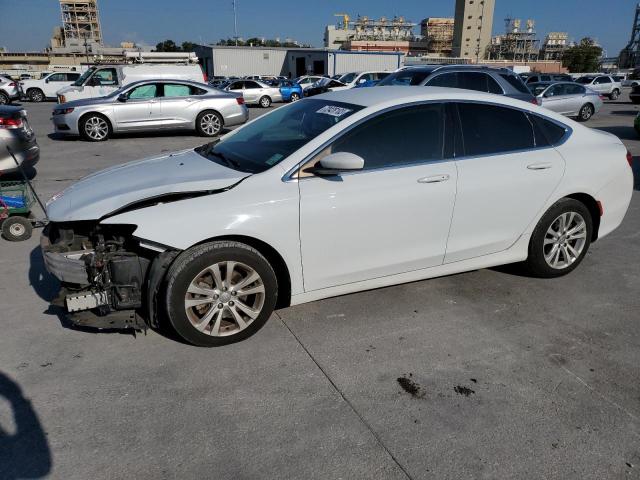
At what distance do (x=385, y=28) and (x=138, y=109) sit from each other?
14783cm

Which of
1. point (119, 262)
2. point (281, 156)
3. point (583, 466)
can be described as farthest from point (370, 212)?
point (583, 466)

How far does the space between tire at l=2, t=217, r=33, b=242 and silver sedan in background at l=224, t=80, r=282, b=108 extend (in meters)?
20.6

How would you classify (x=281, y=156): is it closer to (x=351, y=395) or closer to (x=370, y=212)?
(x=370, y=212)

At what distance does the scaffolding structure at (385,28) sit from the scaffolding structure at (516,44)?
22254 mm

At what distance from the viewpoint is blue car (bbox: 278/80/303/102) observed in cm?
2632

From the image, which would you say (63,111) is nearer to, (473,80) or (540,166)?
(473,80)

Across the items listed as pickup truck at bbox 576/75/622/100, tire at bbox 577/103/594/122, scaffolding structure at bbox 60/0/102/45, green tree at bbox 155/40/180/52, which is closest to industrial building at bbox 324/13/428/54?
green tree at bbox 155/40/180/52

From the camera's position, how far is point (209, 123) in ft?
45.4

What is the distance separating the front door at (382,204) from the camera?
336 centimetres

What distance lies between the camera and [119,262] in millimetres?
3098

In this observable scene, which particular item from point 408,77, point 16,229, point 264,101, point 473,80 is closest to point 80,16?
point 264,101

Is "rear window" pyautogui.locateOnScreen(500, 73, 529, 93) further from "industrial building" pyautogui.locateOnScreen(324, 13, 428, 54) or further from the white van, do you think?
"industrial building" pyautogui.locateOnScreen(324, 13, 428, 54)

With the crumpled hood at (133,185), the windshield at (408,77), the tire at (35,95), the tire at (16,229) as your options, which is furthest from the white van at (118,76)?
the crumpled hood at (133,185)

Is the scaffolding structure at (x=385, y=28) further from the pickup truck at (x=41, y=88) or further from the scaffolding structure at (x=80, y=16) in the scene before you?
the pickup truck at (x=41, y=88)
